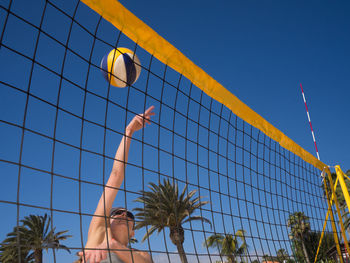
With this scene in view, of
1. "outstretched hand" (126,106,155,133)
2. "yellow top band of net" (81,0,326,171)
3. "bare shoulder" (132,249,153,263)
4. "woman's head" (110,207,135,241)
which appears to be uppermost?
"yellow top band of net" (81,0,326,171)

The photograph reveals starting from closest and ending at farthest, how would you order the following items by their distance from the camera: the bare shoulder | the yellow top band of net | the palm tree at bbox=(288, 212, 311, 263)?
the bare shoulder → the yellow top band of net → the palm tree at bbox=(288, 212, 311, 263)

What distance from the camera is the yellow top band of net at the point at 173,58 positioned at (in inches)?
94.0

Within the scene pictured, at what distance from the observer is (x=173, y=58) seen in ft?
9.92

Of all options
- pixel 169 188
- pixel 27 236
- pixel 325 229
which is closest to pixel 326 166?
pixel 325 229

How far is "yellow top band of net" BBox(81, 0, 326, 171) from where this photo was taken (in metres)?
2.39

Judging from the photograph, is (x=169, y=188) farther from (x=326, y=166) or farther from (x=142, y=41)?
(x=142, y=41)

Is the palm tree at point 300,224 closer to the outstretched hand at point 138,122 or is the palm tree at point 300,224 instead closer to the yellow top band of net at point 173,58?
the yellow top band of net at point 173,58

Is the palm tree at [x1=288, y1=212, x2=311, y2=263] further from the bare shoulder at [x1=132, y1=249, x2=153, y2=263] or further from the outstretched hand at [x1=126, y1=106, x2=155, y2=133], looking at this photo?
the outstretched hand at [x1=126, y1=106, x2=155, y2=133]

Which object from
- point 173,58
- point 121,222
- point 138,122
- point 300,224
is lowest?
point 121,222

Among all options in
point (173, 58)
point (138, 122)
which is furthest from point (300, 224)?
point (138, 122)

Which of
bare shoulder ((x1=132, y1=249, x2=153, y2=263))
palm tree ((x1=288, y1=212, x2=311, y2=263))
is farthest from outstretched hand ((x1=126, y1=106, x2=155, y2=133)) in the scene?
palm tree ((x1=288, y1=212, x2=311, y2=263))

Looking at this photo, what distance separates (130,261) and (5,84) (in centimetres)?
132

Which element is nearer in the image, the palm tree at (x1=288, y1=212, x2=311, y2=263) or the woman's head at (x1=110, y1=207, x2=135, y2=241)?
the woman's head at (x1=110, y1=207, x2=135, y2=241)

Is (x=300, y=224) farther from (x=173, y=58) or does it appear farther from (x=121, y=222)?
(x=121, y=222)
